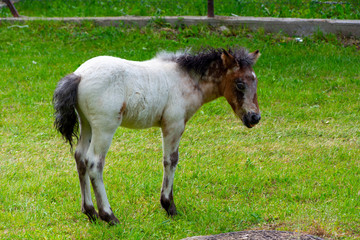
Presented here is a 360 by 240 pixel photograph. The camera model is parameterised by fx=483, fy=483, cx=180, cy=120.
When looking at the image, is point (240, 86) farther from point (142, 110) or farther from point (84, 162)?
point (84, 162)

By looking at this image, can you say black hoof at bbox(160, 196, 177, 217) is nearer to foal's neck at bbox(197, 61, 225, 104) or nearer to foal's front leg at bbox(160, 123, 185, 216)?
foal's front leg at bbox(160, 123, 185, 216)

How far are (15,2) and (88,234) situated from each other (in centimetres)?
1095

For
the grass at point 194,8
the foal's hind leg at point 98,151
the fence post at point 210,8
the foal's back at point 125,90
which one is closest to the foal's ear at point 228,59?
the foal's back at point 125,90

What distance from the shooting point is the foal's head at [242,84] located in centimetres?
508

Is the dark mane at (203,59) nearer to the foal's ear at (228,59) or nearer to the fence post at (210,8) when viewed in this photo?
the foal's ear at (228,59)

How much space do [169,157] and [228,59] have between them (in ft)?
3.96

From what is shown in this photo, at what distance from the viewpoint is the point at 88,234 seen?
4.73 meters

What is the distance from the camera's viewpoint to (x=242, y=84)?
507 cm

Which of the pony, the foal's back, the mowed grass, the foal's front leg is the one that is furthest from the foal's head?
the mowed grass

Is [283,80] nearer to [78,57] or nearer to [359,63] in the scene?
[359,63]

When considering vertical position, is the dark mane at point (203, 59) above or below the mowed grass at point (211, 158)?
above

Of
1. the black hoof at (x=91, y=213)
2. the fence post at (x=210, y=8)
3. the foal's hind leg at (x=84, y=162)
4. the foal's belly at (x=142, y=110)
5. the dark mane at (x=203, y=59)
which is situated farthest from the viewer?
the fence post at (x=210, y=8)

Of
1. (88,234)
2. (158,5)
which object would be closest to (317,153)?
(88,234)

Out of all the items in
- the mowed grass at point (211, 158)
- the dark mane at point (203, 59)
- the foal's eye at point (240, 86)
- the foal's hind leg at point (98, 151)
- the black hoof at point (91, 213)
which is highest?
the dark mane at point (203, 59)
